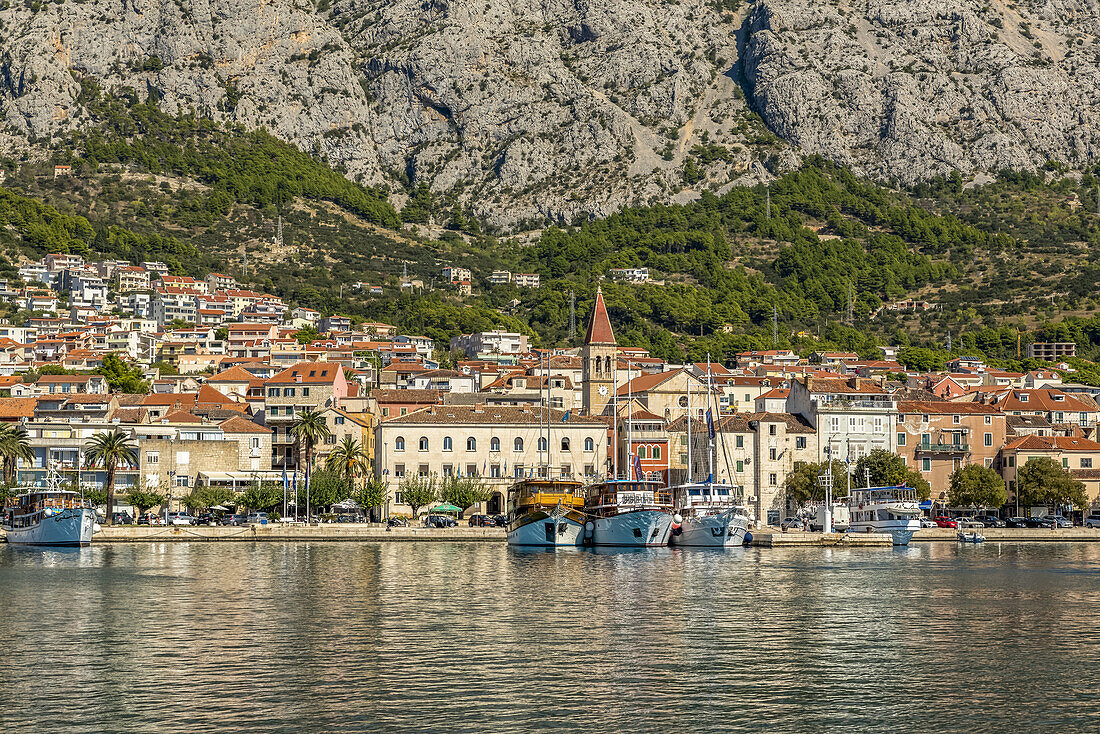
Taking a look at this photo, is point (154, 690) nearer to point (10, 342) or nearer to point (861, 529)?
point (861, 529)

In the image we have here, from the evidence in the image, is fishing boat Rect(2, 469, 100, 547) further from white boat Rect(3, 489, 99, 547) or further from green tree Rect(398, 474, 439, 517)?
green tree Rect(398, 474, 439, 517)

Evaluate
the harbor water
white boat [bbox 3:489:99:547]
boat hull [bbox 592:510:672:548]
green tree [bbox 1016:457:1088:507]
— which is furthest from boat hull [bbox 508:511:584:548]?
green tree [bbox 1016:457:1088:507]

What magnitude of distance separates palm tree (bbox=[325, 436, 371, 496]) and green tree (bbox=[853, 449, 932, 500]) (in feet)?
122

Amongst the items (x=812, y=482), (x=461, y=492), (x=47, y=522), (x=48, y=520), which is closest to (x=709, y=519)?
(x=812, y=482)

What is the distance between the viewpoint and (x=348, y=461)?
102m

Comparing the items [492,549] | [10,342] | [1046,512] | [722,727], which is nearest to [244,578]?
[492,549]

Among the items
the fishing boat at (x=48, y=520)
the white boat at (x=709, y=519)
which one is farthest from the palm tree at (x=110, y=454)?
the white boat at (x=709, y=519)

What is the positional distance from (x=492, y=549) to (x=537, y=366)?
220 ft

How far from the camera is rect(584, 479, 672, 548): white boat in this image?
78938 mm

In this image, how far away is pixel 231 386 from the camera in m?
134

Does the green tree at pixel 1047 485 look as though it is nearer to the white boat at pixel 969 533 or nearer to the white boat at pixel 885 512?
the white boat at pixel 969 533

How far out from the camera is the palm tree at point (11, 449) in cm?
9462

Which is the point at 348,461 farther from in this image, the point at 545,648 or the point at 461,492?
the point at 545,648

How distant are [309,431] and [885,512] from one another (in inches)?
1615
